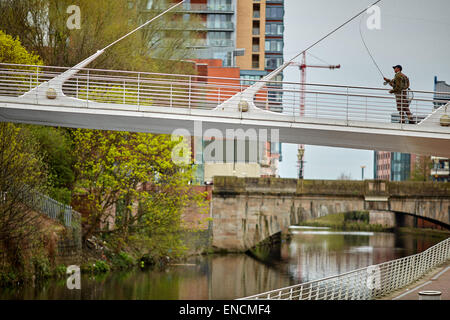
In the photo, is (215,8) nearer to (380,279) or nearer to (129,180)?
(129,180)

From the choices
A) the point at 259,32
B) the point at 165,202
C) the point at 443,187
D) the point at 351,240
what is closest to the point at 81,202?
the point at 165,202

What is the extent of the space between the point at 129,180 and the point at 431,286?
14.7 meters

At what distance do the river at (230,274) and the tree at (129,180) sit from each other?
2192mm

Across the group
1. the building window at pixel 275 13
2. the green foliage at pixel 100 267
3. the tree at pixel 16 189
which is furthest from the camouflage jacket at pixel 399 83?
the building window at pixel 275 13

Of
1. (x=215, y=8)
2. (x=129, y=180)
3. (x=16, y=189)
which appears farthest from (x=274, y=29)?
(x=16, y=189)

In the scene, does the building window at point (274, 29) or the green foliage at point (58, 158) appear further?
the building window at point (274, 29)

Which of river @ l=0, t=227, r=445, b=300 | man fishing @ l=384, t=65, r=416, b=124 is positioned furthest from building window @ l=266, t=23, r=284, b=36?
man fishing @ l=384, t=65, r=416, b=124

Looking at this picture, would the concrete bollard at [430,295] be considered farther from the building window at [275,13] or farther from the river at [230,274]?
the building window at [275,13]

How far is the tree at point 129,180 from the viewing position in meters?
33.0

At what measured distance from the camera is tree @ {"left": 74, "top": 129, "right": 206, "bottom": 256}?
3300 cm

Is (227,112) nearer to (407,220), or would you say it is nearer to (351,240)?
(351,240)

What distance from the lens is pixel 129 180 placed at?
3338cm

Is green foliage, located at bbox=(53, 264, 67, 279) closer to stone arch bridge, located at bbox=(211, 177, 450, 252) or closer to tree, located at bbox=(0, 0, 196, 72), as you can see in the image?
tree, located at bbox=(0, 0, 196, 72)

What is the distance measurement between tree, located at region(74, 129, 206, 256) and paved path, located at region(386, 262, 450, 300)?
1192cm
